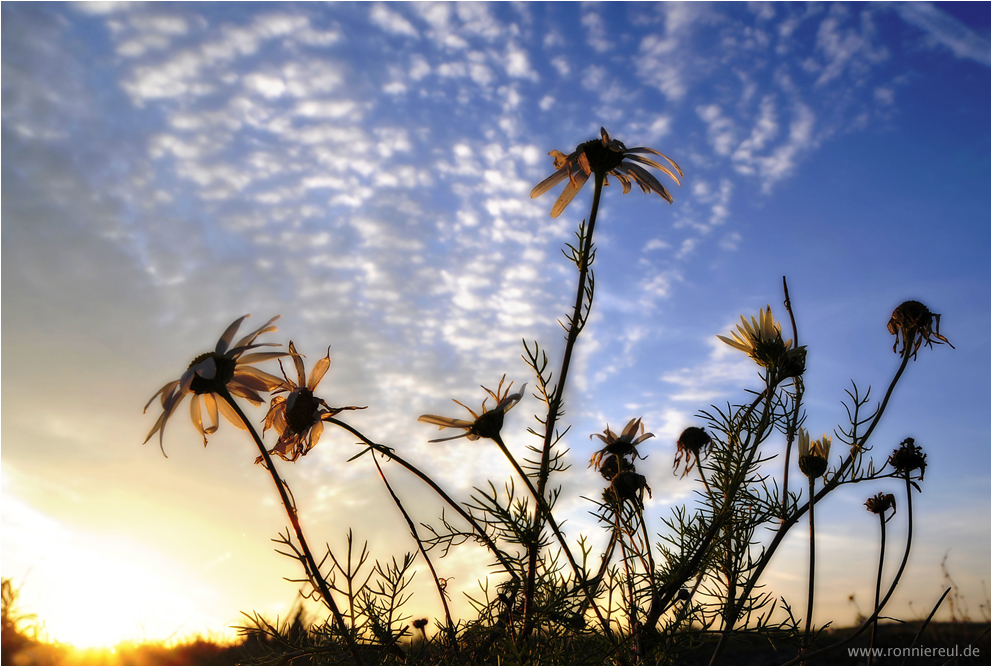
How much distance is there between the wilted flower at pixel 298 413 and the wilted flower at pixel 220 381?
38 millimetres

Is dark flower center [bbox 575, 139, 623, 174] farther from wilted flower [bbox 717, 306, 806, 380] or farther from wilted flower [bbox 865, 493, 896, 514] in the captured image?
wilted flower [bbox 865, 493, 896, 514]

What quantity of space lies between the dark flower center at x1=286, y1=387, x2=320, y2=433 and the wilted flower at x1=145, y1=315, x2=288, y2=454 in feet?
0.26

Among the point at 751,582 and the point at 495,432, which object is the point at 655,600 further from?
Answer: the point at 495,432

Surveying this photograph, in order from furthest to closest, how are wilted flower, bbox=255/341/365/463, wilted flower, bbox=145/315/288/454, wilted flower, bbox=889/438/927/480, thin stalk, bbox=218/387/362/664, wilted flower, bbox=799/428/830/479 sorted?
wilted flower, bbox=889/438/927/480, wilted flower, bbox=799/428/830/479, wilted flower, bbox=255/341/365/463, wilted flower, bbox=145/315/288/454, thin stalk, bbox=218/387/362/664

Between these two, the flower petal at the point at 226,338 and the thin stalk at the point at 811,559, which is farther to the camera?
the thin stalk at the point at 811,559

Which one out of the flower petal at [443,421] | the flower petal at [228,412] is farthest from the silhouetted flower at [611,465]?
the flower petal at [228,412]

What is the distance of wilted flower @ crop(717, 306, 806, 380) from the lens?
132 centimetres

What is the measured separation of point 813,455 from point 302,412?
1386 millimetres

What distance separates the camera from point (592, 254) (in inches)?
43.6

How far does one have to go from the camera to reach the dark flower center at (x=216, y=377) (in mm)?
1102

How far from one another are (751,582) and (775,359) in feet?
1.68

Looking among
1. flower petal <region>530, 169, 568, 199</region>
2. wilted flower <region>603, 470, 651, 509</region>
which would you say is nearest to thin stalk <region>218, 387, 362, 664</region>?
wilted flower <region>603, 470, 651, 509</region>

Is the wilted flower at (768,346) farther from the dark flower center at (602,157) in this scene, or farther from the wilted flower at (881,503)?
the wilted flower at (881,503)

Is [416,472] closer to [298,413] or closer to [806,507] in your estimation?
[298,413]
